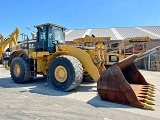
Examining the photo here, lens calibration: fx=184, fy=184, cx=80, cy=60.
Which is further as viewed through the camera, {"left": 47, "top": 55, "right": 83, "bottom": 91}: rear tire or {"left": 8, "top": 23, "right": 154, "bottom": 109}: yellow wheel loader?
{"left": 47, "top": 55, "right": 83, "bottom": 91}: rear tire

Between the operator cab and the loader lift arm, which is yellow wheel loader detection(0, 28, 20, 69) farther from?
the operator cab

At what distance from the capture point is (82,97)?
20.0 feet

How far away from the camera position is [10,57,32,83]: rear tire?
27.4ft

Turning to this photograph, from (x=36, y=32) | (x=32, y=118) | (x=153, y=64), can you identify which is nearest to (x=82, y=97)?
(x=32, y=118)

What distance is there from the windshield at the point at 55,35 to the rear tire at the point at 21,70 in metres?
1.50

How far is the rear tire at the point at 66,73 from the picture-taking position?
6.59 m

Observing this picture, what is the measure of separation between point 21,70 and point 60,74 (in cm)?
237

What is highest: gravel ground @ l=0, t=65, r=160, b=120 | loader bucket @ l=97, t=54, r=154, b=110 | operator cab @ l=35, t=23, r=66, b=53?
operator cab @ l=35, t=23, r=66, b=53

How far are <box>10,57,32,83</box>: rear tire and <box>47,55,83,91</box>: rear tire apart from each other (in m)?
1.61

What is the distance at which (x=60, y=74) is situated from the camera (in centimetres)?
703

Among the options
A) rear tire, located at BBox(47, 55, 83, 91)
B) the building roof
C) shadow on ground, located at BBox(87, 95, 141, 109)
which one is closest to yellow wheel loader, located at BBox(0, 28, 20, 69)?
the building roof

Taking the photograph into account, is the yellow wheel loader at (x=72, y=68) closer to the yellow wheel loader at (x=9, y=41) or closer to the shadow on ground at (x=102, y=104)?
the shadow on ground at (x=102, y=104)

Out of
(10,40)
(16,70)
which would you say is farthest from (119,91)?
(10,40)

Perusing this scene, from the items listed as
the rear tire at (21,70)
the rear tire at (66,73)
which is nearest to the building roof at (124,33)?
the rear tire at (21,70)
